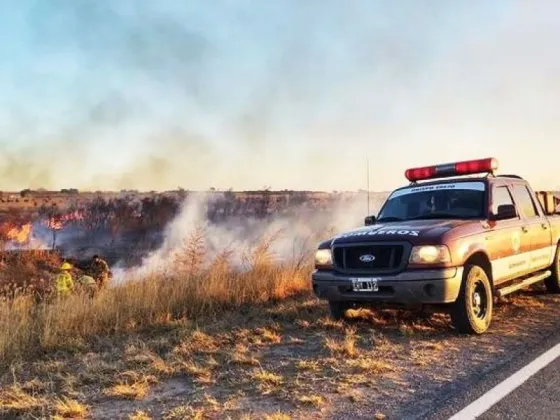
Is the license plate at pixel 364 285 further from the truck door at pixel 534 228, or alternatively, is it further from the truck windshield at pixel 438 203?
the truck door at pixel 534 228

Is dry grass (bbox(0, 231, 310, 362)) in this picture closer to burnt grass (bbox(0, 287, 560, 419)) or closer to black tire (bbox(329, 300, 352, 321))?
burnt grass (bbox(0, 287, 560, 419))

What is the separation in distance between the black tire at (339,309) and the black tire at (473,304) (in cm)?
136

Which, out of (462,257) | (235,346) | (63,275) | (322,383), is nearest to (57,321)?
(235,346)

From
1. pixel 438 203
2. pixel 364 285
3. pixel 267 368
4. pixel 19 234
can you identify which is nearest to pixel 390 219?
pixel 438 203

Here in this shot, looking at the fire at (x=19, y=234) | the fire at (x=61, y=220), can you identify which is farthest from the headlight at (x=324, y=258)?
the fire at (x=61, y=220)

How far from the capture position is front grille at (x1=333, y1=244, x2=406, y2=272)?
21.6ft

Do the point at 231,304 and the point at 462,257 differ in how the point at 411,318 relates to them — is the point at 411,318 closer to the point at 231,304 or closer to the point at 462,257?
the point at 462,257

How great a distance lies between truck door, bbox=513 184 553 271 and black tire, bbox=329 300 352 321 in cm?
291

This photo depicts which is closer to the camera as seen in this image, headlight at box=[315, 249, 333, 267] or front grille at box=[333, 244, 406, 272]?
front grille at box=[333, 244, 406, 272]

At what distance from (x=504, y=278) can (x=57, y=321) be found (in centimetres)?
570

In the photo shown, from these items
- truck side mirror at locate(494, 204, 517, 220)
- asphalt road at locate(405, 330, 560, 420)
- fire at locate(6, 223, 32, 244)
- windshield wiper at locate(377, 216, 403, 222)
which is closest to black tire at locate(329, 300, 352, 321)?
windshield wiper at locate(377, 216, 403, 222)

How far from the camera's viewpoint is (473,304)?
22.3 ft

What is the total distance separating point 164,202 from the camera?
51.3m

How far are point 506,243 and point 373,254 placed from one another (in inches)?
81.9
